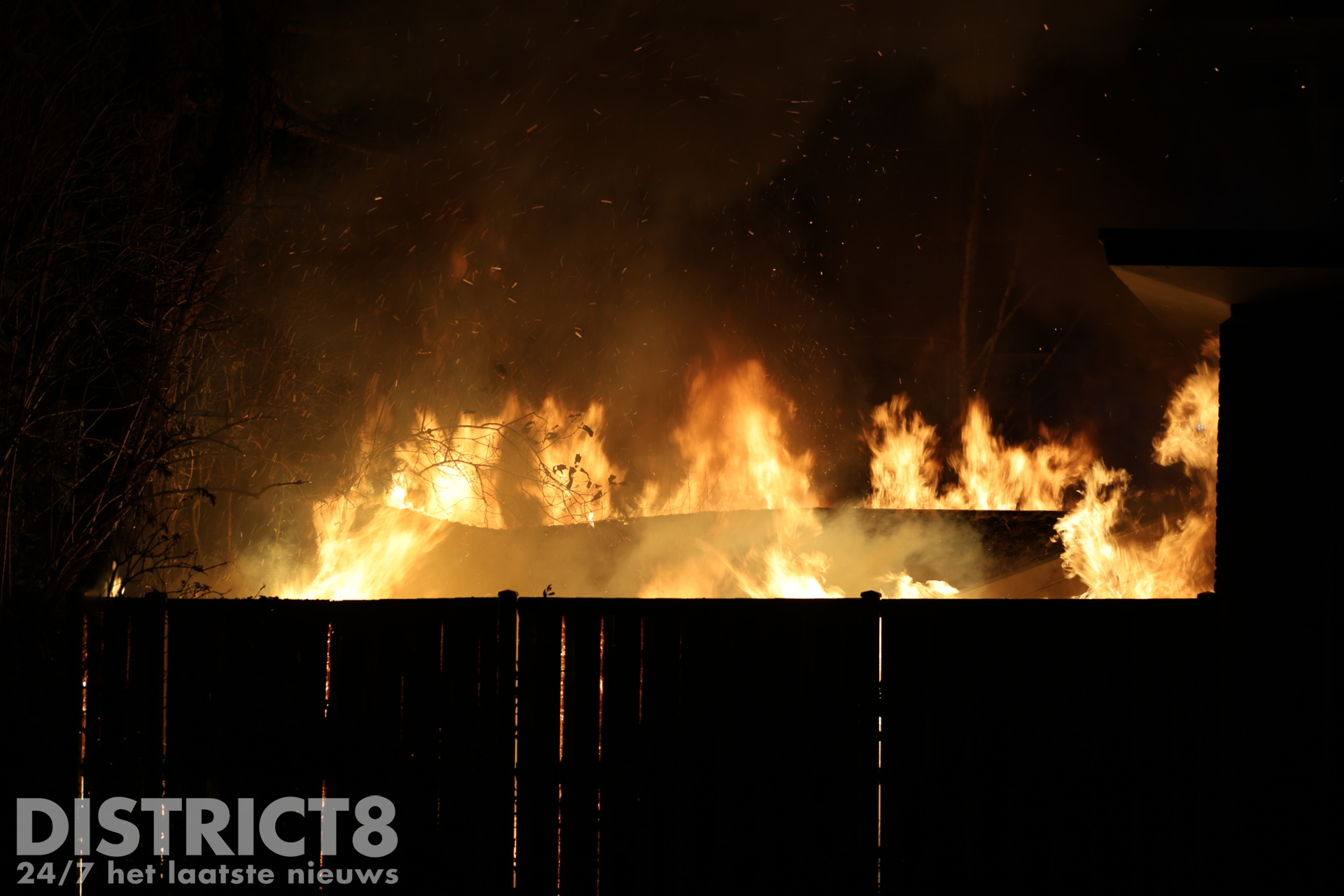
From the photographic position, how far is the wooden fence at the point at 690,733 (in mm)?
4039

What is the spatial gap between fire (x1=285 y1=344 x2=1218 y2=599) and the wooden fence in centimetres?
456

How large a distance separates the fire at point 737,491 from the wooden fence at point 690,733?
4.56m

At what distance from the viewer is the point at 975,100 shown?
64.8 ft

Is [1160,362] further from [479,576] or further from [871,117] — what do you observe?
[479,576]

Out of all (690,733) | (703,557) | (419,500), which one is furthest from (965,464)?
(690,733)

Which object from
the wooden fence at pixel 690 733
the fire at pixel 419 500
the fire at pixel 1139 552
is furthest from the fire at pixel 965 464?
the wooden fence at pixel 690 733

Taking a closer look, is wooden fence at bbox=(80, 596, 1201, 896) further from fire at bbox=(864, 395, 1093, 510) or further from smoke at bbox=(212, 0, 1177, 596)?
fire at bbox=(864, 395, 1093, 510)

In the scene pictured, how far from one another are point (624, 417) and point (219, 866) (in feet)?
38.3

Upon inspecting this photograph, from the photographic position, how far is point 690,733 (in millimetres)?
4094

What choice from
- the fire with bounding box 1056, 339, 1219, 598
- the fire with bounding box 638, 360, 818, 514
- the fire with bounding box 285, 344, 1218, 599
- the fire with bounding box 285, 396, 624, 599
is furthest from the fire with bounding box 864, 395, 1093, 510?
the fire with bounding box 285, 396, 624, 599

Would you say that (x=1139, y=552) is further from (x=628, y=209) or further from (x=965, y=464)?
(x=628, y=209)

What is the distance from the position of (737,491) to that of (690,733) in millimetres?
12198

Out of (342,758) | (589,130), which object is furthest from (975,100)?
(342,758)

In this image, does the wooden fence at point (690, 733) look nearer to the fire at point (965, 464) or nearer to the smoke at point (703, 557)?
the smoke at point (703, 557)
